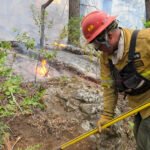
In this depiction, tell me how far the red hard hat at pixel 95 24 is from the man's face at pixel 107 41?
2.1 inches

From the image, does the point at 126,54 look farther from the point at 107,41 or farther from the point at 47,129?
the point at 47,129

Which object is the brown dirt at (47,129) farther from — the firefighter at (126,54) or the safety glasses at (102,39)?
the safety glasses at (102,39)

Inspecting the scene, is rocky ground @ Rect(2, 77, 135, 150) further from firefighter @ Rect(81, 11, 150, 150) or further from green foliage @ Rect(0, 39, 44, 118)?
firefighter @ Rect(81, 11, 150, 150)

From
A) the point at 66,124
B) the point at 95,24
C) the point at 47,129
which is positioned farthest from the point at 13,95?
the point at 95,24

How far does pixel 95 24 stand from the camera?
388 cm

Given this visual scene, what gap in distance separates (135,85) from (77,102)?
2125 millimetres

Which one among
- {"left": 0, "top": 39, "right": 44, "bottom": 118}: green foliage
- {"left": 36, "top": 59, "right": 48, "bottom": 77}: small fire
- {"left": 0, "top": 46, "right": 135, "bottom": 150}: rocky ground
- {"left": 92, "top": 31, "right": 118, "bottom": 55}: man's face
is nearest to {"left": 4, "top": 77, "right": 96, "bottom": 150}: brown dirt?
{"left": 0, "top": 46, "right": 135, "bottom": 150}: rocky ground

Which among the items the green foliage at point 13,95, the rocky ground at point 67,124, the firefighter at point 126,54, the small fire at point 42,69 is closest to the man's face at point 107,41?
the firefighter at point 126,54

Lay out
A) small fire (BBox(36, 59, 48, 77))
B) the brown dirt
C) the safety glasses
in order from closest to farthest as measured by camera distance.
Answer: the safety glasses, the brown dirt, small fire (BBox(36, 59, 48, 77))

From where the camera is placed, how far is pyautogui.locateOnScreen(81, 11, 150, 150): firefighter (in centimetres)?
382

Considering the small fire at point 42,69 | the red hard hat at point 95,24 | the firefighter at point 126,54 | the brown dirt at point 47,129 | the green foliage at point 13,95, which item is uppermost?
the red hard hat at point 95,24

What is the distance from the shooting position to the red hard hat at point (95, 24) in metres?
3.84

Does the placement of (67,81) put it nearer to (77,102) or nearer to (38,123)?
(77,102)

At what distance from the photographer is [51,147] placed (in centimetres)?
527
